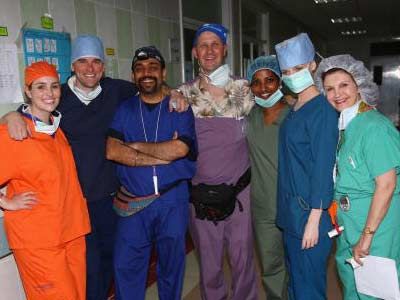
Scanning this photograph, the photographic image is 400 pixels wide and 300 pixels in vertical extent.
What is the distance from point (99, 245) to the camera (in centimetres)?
225

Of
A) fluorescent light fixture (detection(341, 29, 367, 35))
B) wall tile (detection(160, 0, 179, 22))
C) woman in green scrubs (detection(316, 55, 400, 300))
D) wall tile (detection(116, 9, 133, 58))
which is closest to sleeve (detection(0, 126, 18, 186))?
woman in green scrubs (detection(316, 55, 400, 300))

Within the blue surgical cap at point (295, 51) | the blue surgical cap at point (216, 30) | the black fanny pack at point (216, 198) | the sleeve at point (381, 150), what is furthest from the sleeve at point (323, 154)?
the blue surgical cap at point (216, 30)

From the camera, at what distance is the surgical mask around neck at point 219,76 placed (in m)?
2.13

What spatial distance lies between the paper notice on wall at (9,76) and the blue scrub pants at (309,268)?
153 cm

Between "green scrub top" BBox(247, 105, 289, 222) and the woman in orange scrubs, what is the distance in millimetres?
945

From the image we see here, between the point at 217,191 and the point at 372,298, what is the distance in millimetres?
855

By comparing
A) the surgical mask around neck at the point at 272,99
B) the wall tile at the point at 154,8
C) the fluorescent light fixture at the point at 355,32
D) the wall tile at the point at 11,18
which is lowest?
the surgical mask around neck at the point at 272,99

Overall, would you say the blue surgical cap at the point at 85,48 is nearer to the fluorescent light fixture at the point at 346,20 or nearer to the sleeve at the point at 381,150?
the sleeve at the point at 381,150

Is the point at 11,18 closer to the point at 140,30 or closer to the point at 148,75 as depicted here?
the point at 148,75

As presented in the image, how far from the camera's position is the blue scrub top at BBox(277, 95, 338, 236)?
163 cm

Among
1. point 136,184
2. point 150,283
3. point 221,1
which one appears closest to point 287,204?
point 136,184

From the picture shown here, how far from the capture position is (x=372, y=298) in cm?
166

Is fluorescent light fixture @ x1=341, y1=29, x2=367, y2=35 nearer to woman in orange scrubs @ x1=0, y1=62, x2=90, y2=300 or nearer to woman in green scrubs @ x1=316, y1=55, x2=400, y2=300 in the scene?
woman in green scrubs @ x1=316, y1=55, x2=400, y2=300

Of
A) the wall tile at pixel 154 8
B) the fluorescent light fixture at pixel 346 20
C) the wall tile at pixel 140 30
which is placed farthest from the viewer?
the fluorescent light fixture at pixel 346 20
